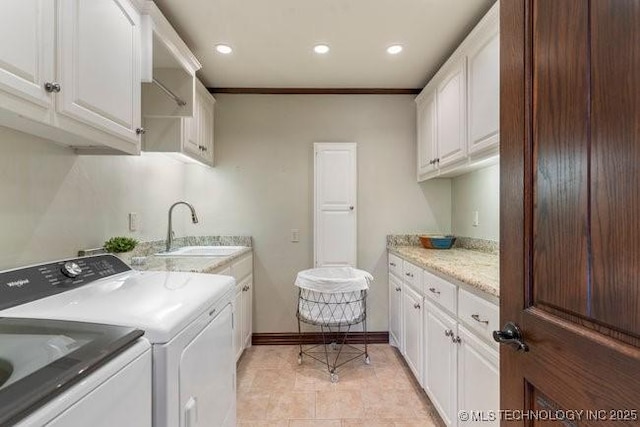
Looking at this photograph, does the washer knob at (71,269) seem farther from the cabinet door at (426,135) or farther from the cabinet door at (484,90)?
the cabinet door at (426,135)

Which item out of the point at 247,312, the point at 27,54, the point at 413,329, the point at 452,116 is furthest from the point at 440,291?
the point at 27,54

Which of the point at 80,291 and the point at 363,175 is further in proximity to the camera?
the point at 363,175

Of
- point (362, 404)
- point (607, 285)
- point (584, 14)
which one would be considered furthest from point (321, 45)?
point (362, 404)

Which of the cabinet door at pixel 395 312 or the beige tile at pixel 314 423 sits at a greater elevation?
the cabinet door at pixel 395 312

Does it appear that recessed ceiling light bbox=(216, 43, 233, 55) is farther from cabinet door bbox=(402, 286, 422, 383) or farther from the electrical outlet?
cabinet door bbox=(402, 286, 422, 383)

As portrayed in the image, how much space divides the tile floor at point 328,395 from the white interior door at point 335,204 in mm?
867

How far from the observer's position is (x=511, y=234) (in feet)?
2.60

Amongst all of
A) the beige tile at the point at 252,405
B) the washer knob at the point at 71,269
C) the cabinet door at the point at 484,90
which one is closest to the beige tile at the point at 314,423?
the beige tile at the point at 252,405

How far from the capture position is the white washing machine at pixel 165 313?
82cm

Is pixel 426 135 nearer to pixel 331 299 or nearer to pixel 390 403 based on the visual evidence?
pixel 331 299

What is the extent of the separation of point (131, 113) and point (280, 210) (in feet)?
5.58

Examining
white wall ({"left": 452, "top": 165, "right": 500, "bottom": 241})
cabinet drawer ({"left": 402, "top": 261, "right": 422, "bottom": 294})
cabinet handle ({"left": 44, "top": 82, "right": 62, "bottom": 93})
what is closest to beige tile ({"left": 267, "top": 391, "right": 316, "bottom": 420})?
cabinet drawer ({"left": 402, "top": 261, "right": 422, "bottom": 294})

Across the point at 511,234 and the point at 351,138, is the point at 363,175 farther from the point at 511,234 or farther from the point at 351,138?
the point at 511,234

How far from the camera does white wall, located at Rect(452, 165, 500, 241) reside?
2240 millimetres
